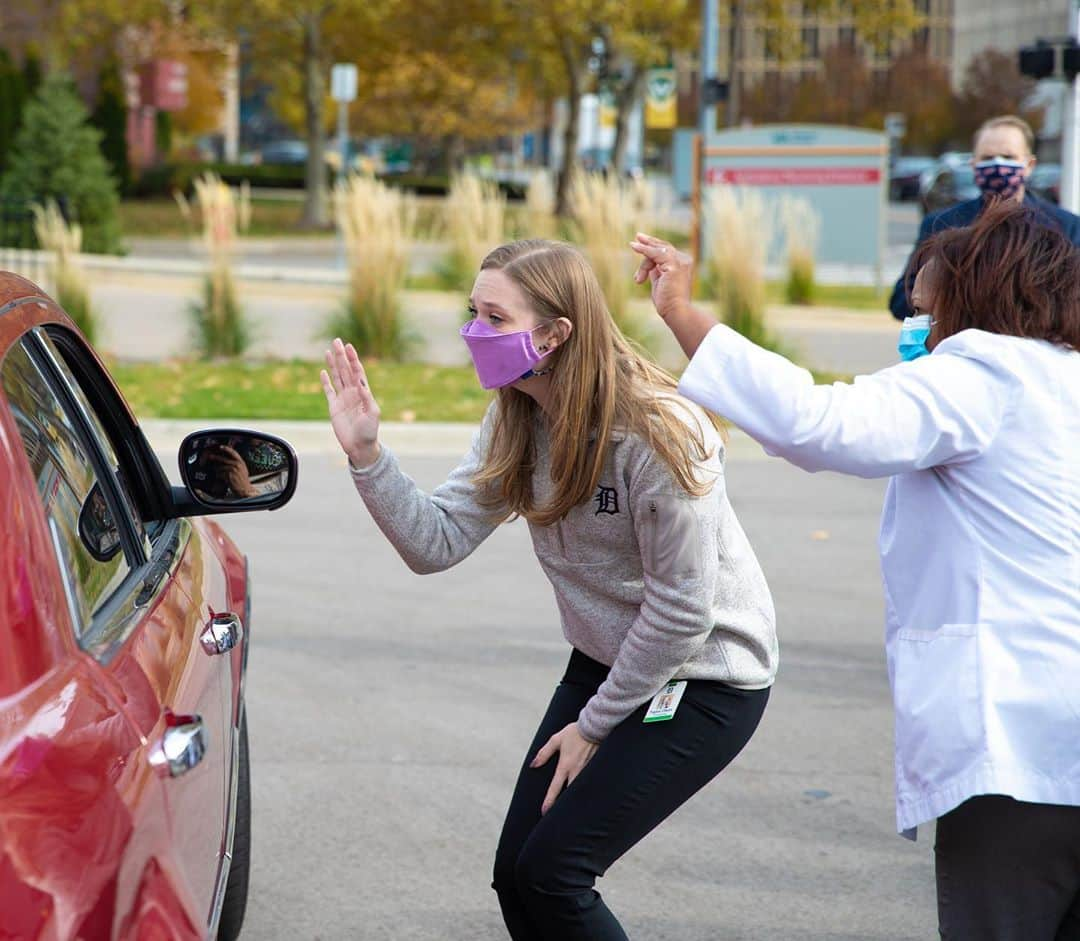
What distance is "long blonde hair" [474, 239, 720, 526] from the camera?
9.98 feet

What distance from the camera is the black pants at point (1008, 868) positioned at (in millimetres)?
2539

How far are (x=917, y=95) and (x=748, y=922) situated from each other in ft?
307

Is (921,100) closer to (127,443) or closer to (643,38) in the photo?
(643,38)

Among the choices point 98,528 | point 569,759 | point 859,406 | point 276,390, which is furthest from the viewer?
point 276,390

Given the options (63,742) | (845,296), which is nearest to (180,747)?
(63,742)

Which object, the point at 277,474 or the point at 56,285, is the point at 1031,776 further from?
the point at 56,285

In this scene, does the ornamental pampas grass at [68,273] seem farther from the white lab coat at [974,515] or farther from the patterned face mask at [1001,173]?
the white lab coat at [974,515]

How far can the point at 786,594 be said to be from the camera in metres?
7.77

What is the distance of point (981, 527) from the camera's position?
2.53 meters

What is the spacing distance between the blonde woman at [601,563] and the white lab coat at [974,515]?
0.53 metres

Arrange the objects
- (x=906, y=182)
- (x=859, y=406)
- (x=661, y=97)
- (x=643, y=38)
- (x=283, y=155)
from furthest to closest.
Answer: (x=283, y=155) < (x=906, y=182) < (x=661, y=97) < (x=643, y=38) < (x=859, y=406)

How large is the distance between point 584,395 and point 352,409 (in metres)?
0.45

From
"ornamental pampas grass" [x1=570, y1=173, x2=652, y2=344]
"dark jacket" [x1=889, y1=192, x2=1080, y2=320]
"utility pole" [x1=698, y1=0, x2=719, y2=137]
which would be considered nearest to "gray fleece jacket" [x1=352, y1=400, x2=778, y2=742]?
"dark jacket" [x1=889, y1=192, x2=1080, y2=320]

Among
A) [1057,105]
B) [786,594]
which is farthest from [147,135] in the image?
[786,594]
